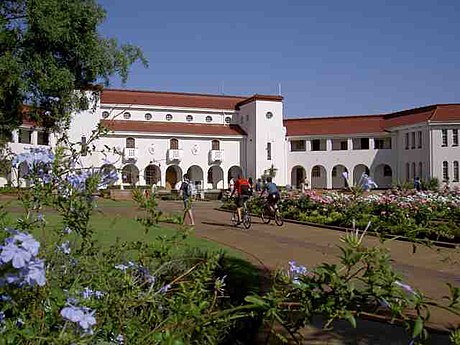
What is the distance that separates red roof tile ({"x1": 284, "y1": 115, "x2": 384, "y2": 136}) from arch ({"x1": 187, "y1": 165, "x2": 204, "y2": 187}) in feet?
36.0

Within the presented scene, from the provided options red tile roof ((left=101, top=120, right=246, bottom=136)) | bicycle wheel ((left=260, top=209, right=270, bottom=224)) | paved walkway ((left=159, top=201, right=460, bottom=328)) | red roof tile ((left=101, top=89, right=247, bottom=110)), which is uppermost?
red roof tile ((left=101, top=89, right=247, bottom=110))

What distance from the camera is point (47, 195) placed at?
2.69 m

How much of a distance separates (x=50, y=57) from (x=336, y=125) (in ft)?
155

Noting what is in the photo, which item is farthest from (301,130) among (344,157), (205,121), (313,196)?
(313,196)

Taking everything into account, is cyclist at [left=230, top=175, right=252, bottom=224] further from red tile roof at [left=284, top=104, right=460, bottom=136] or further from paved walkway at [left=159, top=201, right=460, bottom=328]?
red tile roof at [left=284, top=104, right=460, bottom=136]

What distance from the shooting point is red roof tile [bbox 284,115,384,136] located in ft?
189

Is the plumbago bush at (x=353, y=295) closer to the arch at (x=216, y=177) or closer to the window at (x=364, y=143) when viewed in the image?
the arch at (x=216, y=177)

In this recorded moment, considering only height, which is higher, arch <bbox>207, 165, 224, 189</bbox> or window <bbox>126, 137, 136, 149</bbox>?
window <bbox>126, 137, 136, 149</bbox>

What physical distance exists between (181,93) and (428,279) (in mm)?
52596

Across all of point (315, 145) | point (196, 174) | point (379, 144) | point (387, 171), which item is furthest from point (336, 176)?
point (196, 174)

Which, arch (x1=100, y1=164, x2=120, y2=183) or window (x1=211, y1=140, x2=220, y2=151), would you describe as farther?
window (x1=211, y1=140, x2=220, y2=151)

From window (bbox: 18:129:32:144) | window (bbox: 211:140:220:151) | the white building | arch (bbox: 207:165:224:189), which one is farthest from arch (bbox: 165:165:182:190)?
window (bbox: 18:129:32:144)

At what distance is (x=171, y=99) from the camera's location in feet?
191

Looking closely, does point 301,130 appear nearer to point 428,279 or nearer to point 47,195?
point 428,279
